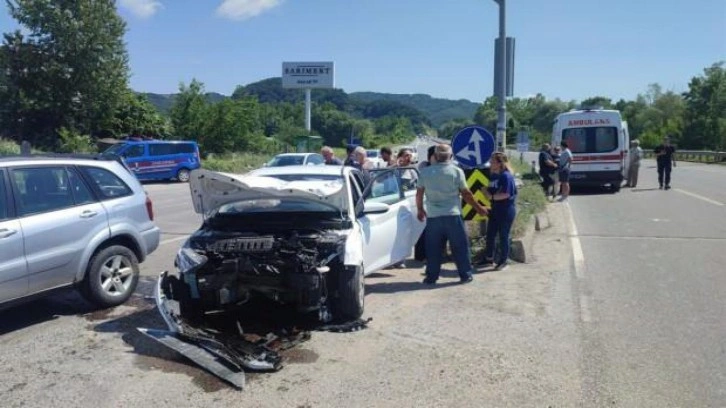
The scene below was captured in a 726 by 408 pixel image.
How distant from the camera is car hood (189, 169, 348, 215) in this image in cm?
643

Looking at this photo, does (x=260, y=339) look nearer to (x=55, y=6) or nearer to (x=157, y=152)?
(x=157, y=152)

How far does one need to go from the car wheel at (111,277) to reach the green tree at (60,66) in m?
34.9

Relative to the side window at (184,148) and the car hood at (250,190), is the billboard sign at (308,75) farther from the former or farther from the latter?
the car hood at (250,190)

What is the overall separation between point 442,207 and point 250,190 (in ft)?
8.50

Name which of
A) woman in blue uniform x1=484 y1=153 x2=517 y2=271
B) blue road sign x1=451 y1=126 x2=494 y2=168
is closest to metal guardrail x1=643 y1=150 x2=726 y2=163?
blue road sign x1=451 y1=126 x2=494 y2=168

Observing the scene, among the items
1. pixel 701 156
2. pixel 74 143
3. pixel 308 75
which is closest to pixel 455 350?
pixel 74 143

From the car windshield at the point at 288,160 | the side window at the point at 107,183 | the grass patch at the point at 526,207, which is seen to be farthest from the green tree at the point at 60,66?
the side window at the point at 107,183

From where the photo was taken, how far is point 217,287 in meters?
6.03

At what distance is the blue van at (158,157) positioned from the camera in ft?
91.2

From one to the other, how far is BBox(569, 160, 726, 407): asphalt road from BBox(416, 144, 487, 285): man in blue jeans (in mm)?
1532

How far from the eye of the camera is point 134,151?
27.9 meters

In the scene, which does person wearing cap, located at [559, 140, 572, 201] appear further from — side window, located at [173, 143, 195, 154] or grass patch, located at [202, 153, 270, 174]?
grass patch, located at [202, 153, 270, 174]

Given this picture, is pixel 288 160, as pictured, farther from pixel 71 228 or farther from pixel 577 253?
pixel 71 228

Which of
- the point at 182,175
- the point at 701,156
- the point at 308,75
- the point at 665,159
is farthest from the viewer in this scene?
the point at 308,75
